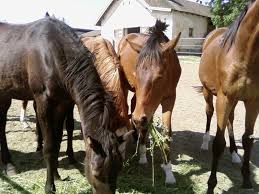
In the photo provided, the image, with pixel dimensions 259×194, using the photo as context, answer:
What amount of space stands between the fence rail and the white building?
0.30 feet

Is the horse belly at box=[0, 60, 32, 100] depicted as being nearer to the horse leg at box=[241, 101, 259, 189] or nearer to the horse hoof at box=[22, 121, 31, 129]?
the horse hoof at box=[22, 121, 31, 129]

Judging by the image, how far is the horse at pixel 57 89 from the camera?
2.89 metres

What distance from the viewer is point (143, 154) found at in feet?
16.9

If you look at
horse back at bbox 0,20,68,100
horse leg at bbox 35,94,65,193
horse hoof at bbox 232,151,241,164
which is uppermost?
horse back at bbox 0,20,68,100

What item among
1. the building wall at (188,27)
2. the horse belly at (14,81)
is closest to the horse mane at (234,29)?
the horse belly at (14,81)

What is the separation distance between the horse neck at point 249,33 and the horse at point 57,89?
5.76ft

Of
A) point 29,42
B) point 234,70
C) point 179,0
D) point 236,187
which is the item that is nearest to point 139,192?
point 236,187

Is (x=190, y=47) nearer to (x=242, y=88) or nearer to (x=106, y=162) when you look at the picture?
(x=242, y=88)

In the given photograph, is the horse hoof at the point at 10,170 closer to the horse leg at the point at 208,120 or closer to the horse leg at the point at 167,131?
the horse leg at the point at 167,131

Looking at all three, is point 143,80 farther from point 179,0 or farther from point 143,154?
point 179,0

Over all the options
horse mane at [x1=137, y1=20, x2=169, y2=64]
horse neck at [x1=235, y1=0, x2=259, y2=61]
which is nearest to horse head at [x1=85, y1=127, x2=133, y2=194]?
horse mane at [x1=137, y1=20, x2=169, y2=64]

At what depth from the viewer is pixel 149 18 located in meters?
27.7

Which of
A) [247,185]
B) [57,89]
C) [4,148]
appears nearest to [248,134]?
[247,185]

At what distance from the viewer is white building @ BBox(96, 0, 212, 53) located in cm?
2758
